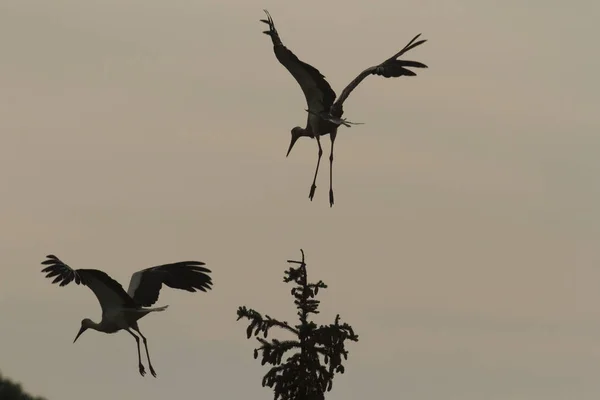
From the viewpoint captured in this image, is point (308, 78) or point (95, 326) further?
point (95, 326)

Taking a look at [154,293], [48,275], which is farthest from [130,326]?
[48,275]

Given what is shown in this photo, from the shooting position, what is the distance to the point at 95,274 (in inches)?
1462

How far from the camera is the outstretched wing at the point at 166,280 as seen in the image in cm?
3866

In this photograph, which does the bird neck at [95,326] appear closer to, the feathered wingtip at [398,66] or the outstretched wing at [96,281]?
the outstretched wing at [96,281]

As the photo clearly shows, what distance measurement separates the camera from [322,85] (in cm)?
3778

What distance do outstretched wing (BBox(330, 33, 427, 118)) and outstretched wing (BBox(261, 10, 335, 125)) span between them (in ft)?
0.66

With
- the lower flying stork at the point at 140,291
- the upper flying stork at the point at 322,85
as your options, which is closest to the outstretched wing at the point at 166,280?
the lower flying stork at the point at 140,291

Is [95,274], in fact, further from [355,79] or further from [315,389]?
[315,389]

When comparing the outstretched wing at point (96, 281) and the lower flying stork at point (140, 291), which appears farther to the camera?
the lower flying stork at point (140, 291)

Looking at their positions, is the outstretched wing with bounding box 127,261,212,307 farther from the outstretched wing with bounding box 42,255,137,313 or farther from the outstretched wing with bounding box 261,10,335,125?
the outstretched wing with bounding box 261,10,335,125

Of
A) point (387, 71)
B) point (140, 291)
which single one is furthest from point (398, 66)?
point (140, 291)

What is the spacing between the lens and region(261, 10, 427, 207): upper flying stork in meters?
37.0

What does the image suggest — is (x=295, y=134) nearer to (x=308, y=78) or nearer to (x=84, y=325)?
(x=308, y=78)

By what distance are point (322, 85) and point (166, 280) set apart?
4.73m
